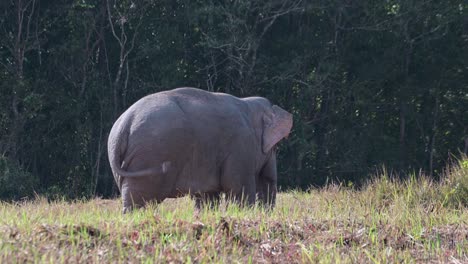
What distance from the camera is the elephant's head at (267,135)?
1373 centimetres

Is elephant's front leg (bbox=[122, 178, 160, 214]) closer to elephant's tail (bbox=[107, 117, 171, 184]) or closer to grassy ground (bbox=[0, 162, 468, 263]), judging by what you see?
elephant's tail (bbox=[107, 117, 171, 184])

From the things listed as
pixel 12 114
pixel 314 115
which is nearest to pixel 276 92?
pixel 314 115

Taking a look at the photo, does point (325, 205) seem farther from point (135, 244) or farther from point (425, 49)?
point (425, 49)

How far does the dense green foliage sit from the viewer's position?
932 inches

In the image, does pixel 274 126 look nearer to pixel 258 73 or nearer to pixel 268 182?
pixel 268 182

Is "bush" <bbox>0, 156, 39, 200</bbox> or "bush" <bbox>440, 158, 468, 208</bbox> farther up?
"bush" <bbox>440, 158, 468, 208</bbox>

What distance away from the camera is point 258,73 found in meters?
24.8

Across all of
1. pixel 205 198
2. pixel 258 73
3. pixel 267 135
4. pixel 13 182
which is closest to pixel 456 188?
pixel 267 135

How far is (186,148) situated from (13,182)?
9914mm

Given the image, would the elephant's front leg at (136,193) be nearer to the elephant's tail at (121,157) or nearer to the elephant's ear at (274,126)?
the elephant's tail at (121,157)

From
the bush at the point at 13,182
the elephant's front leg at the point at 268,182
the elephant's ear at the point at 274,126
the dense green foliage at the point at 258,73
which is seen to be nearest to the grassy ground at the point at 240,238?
the elephant's ear at the point at 274,126

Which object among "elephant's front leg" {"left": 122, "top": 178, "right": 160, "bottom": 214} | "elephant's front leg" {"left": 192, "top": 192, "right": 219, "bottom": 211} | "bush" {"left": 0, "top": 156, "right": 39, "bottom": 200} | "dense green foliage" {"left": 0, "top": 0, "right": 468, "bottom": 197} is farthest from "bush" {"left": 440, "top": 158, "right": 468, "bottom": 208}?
"bush" {"left": 0, "top": 156, "right": 39, "bottom": 200}

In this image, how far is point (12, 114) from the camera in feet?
75.7

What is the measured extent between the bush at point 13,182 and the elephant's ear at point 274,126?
8786 millimetres
